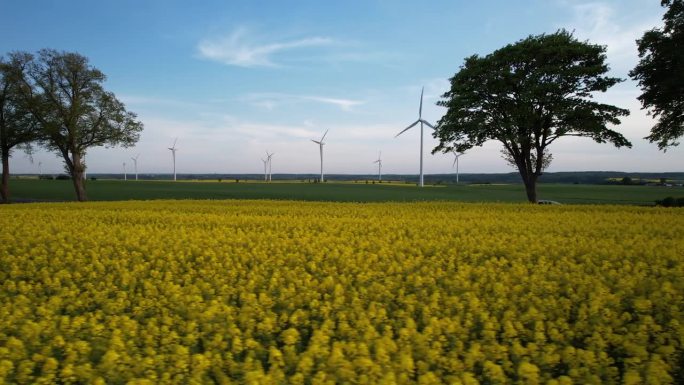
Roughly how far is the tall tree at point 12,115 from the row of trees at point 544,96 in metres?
39.4

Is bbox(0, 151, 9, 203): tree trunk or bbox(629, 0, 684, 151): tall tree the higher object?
bbox(629, 0, 684, 151): tall tree

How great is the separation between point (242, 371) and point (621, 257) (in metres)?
8.85

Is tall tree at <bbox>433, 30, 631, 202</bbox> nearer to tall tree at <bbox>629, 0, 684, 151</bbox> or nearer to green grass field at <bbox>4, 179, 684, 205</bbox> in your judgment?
tall tree at <bbox>629, 0, 684, 151</bbox>

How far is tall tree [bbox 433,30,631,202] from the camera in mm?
32719

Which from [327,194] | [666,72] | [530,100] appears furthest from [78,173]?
[666,72]

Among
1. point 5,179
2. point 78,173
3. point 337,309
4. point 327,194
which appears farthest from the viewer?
point 327,194

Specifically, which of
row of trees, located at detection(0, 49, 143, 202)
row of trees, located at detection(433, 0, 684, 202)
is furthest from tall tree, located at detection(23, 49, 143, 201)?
row of trees, located at detection(433, 0, 684, 202)

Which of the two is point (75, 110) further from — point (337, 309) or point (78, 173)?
point (337, 309)

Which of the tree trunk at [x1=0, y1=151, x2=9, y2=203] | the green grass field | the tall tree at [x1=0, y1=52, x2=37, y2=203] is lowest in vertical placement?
the green grass field

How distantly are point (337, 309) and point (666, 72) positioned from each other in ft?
110

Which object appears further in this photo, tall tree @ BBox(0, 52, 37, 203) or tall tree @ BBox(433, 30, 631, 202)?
tall tree @ BBox(0, 52, 37, 203)

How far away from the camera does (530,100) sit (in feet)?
107

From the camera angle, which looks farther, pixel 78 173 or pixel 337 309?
pixel 78 173

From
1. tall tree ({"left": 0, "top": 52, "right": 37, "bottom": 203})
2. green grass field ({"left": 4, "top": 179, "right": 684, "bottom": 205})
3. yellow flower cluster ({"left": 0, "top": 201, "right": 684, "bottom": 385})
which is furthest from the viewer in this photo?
green grass field ({"left": 4, "top": 179, "right": 684, "bottom": 205})
